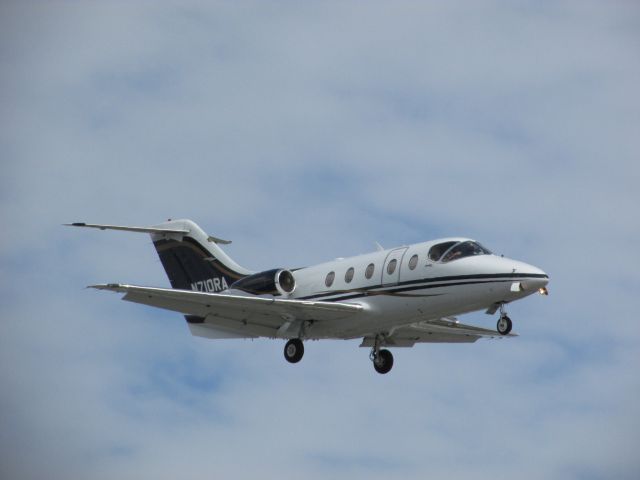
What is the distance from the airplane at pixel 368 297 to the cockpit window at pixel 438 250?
24 millimetres

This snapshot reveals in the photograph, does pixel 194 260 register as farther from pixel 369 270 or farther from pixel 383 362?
pixel 369 270

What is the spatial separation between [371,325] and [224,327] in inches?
172

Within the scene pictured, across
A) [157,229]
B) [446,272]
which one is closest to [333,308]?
[446,272]

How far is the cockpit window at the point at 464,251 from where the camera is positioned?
27.7 metres

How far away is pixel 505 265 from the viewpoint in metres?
26.9

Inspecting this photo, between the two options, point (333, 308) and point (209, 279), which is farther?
point (209, 279)

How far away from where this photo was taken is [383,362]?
3086 cm

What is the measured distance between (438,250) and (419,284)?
954 mm

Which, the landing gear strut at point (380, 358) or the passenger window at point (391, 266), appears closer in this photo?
the passenger window at point (391, 266)

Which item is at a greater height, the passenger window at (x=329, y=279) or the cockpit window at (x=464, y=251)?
the cockpit window at (x=464, y=251)

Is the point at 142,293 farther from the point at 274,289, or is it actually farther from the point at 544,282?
the point at 544,282

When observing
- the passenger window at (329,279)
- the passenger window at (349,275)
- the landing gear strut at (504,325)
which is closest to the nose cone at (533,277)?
the landing gear strut at (504,325)

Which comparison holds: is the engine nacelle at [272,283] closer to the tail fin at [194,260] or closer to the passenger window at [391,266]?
the tail fin at [194,260]

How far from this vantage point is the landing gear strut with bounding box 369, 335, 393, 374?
30.8 meters
